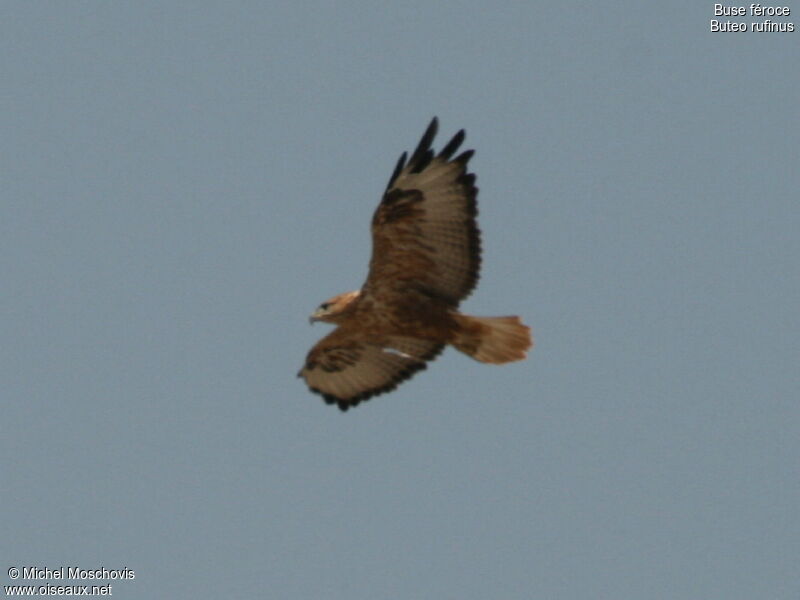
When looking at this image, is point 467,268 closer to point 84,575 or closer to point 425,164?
point 425,164

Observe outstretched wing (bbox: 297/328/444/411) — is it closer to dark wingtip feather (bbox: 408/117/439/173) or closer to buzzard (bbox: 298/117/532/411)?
buzzard (bbox: 298/117/532/411)

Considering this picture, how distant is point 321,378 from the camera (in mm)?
13203

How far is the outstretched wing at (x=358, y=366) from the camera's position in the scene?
41.9ft

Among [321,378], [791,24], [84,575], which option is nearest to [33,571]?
[84,575]

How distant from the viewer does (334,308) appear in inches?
474

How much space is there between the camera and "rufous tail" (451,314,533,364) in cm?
1217

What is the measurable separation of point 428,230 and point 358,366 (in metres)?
1.73

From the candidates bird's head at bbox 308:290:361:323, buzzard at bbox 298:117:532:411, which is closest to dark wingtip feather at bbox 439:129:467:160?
buzzard at bbox 298:117:532:411

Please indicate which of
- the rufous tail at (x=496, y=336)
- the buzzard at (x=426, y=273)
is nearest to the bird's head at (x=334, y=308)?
the buzzard at (x=426, y=273)

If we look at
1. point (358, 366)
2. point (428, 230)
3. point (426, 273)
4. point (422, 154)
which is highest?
point (422, 154)

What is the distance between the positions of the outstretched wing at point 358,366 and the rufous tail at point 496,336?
1.75 ft

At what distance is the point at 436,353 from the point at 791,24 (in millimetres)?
5699

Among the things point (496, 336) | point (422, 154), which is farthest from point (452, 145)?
point (496, 336)

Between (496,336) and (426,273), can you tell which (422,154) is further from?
(496,336)
